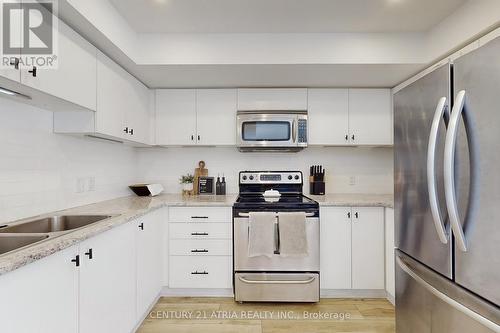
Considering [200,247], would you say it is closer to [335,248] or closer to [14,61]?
[335,248]

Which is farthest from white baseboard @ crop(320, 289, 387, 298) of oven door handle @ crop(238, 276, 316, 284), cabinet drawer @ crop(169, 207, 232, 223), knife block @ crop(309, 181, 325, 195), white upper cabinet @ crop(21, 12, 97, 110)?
white upper cabinet @ crop(21, 12, 97, 110)

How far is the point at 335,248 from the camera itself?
2.55 meters

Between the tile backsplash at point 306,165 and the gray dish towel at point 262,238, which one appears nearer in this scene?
the gray dish towel at point 262,238

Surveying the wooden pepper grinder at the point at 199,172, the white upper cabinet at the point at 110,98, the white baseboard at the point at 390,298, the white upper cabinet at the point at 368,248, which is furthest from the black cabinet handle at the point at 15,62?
the white baseboard at the point at 390,298

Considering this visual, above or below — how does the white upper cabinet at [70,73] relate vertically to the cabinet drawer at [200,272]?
above

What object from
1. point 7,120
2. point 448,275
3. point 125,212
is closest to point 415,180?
point 448,275

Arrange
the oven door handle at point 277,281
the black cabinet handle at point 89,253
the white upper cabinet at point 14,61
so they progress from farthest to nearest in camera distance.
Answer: the oven door handle at point 277,281 → the black cabinet handle at point 89,253 → the white upper cabinet at point 14,61

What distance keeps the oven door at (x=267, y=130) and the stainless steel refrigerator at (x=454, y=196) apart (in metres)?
1.48

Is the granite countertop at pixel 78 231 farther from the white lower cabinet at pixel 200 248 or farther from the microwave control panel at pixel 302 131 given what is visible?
the microwave control panel at pixel 302 131

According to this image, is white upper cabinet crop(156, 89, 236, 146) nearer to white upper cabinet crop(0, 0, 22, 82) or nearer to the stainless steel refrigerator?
white upper cabinet crop(0, 0, 22, 82)

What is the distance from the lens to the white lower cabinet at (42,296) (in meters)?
0.94

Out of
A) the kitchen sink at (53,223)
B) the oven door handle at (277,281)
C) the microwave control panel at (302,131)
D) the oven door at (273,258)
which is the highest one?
the microwave control panel at (302,131)

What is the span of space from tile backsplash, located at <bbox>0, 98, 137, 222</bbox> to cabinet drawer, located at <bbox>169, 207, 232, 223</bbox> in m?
0.64

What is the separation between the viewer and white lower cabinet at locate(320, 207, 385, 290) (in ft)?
8.34
